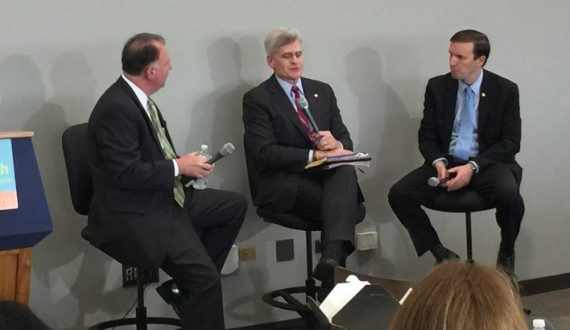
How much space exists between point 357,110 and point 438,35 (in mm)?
596

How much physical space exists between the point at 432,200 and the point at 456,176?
169 millimetres

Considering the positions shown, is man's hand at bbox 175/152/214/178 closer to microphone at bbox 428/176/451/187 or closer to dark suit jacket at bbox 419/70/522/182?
microphone at bbox 428/176/451/187

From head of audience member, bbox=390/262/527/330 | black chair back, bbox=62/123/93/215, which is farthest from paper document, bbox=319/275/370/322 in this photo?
black chair back, bbox=62/123/93/215

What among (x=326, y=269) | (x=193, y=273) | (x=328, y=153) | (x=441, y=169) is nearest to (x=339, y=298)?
(x=193, y=273)

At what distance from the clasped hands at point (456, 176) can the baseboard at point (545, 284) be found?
40.9 inches

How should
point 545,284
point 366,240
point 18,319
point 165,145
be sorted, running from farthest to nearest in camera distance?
point 545,284 → point 366,240 → point 165,145 → point 18,319

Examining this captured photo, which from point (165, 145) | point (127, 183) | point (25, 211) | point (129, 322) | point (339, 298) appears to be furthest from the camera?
point (129, 322)

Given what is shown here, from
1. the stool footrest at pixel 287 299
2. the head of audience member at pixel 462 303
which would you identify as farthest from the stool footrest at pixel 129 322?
Result: the head of audience member at pixel 462 303

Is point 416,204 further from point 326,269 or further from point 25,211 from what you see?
point 25,211

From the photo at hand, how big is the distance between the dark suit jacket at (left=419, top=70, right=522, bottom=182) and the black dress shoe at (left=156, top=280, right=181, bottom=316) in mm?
1368

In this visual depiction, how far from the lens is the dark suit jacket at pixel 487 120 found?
3566 mm

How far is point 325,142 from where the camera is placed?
3271mm

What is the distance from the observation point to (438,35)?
12.8 feet

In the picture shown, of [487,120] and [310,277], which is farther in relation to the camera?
[487,120]
